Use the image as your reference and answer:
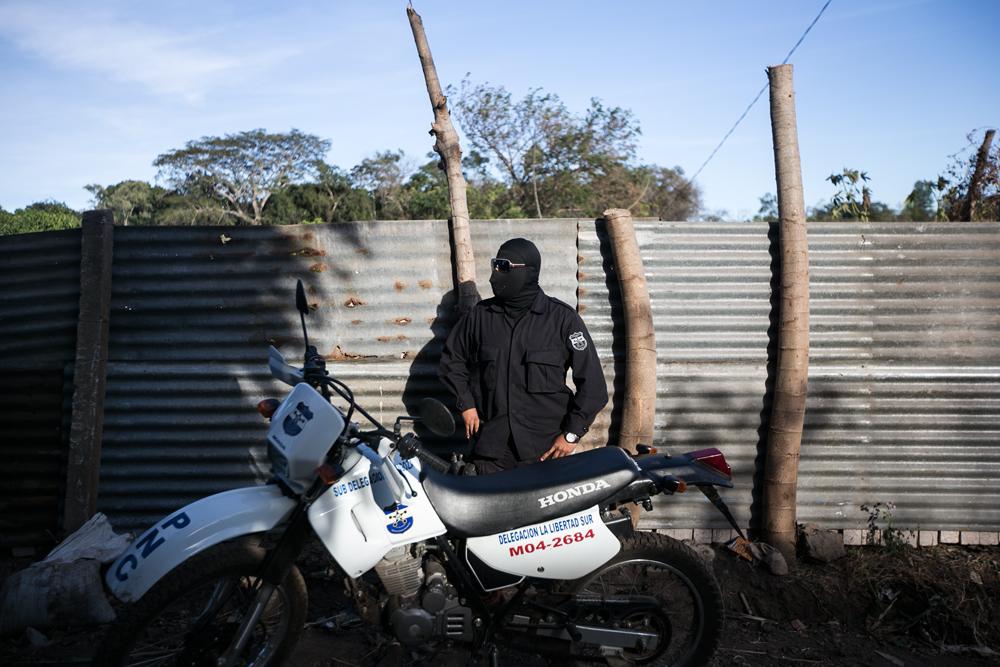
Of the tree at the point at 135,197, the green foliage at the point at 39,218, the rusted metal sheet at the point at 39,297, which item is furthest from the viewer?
the tree at the point at 135,197

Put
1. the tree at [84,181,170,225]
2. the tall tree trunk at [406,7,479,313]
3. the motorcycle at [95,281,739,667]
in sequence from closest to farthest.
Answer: the motorcycle at [95,281,739,667]
the tall tree trunk at [406,7,479,313]
the tree at [84,181,170,225]

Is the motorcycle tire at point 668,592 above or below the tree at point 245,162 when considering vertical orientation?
below

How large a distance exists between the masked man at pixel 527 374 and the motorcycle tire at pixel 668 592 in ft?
2.95

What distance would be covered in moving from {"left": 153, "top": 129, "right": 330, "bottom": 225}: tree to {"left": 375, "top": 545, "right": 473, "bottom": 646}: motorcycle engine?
1129 inches

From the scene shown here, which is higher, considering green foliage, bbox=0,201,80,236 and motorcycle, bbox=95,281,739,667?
green foliage, bbox=0,201,80,236

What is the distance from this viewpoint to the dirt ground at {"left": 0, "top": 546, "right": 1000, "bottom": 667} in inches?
159

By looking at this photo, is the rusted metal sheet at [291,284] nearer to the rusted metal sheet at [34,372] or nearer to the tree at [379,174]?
the rusted metal sheet at [34,372]

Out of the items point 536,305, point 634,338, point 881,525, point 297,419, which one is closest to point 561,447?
point 536,305

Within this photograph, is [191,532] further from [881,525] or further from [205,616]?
[881,525]

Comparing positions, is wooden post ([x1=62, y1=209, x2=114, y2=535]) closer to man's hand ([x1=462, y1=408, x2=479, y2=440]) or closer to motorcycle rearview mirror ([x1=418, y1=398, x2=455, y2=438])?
man's hand ([x1=462, y1=408, x2=479, y2=440])

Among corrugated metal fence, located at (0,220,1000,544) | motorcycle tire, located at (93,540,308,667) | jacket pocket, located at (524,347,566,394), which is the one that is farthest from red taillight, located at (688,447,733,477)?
motorcycle tire, located at (93,540,308,667)

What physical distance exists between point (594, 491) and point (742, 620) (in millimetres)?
1912

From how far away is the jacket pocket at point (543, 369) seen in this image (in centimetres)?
431

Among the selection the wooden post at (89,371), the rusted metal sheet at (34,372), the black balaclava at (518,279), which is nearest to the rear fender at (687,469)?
the black balaclava at (518,279)
